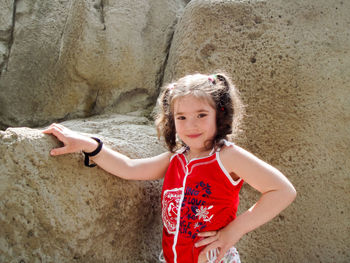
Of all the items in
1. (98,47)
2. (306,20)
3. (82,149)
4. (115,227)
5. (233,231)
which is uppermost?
(306,20)

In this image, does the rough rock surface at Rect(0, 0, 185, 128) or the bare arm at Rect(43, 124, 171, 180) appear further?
the rough rock surface at Rect(0, 0, 185, 128)

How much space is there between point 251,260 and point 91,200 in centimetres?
85

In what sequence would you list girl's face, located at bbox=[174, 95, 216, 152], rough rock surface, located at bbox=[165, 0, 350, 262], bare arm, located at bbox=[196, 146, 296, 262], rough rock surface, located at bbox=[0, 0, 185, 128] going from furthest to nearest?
rough rock surface, located at bbox=[0, 0, 185, 128], rough rock surface, located at bbox=[165, 0, 350, 262], girl's face, located at bbox=[174, 95, 216, 152], bare arm, located at bbox=[196, 146, 296, 262]

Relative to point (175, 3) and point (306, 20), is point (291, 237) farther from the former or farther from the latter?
point (175, 3)

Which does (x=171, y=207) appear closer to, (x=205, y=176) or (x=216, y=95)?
(x=205, y=176)

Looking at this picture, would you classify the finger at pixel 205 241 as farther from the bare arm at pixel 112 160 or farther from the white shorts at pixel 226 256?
the bare arm at pixel 112 160

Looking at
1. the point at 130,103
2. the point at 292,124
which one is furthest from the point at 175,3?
the point at 292,124

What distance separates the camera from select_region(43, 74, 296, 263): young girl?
1170 millimetres

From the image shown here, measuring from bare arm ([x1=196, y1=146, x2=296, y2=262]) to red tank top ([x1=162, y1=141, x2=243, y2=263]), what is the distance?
3 cm

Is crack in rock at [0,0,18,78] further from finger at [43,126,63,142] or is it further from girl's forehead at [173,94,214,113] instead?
girl's forehead at [173,94,214,113]

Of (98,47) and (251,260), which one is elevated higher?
(98,47)

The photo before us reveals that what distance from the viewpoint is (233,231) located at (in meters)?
1.18

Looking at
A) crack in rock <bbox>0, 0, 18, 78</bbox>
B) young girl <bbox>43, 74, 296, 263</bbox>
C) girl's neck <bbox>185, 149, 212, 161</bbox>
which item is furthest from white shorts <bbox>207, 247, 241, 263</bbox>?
crack in rock <bbox>0, 0, 18, 78</bbox>

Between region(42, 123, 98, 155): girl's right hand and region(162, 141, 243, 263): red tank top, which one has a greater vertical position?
region(42, 123, 98, 155): girl's right hand
